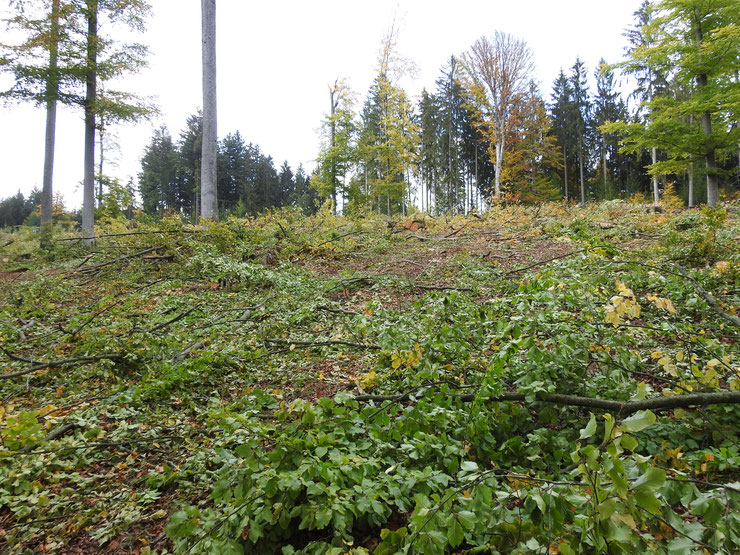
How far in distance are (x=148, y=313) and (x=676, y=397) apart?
5807 mm

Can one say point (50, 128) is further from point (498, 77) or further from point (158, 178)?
point (158, 178)

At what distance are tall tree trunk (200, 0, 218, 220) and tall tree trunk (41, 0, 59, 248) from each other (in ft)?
16.6

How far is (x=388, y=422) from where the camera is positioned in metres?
1.96

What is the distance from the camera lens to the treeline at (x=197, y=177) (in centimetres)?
3834

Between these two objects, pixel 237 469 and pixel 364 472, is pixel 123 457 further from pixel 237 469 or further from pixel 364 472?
pixel 364 472

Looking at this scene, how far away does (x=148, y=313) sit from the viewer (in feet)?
16.8

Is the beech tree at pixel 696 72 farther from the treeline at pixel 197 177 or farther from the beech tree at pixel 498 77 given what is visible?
the treeline at pixel 197 177

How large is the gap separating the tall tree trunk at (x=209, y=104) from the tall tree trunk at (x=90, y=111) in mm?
4786

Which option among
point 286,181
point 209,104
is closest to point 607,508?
point 209,104

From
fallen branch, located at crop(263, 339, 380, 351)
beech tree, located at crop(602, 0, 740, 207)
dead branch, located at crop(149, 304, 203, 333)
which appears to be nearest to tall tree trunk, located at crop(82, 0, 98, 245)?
dead branch, located at crop(149, 304, 203, 333)

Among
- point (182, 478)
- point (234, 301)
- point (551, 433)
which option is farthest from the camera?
point (234, 301)

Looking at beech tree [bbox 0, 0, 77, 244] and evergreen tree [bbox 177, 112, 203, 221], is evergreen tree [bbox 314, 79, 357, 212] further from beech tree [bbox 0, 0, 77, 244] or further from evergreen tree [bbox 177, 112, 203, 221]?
evergreen tree [bbox 177, 112, 203, 221]

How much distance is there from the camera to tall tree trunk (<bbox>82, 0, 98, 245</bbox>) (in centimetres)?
1100

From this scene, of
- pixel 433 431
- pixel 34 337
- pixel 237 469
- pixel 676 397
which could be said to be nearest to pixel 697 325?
pixel 676 397
